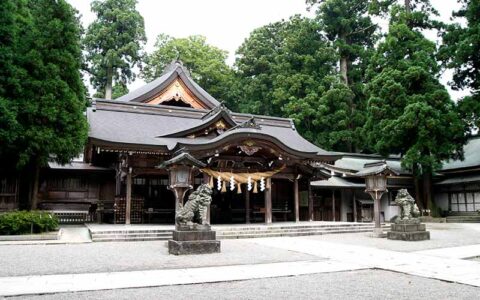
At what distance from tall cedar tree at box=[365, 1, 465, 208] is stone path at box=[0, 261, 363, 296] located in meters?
17.6

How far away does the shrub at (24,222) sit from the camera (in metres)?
11.7

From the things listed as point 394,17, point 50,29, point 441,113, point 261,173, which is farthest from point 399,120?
point 50,29

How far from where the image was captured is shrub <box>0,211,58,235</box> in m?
11.7

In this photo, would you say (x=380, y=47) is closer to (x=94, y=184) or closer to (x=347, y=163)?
(x=347, y=163)

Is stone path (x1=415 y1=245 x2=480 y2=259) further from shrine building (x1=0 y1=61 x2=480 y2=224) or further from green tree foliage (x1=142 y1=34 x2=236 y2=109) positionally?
green tree foliage (x1=142 y1=34 x2=236 y2=109)

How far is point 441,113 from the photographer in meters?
23.5

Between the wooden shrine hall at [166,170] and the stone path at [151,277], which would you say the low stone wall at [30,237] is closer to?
the wooden shrine hall at [166,170]

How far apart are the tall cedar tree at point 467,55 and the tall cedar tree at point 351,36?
347 inches

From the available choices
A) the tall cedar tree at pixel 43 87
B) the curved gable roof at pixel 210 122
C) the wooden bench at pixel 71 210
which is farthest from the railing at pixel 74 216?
the curved gable roof at pixel 210 122

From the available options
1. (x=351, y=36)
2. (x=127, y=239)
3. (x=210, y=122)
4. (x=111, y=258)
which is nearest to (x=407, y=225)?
(x=210, y=122)

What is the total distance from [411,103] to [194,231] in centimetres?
1879

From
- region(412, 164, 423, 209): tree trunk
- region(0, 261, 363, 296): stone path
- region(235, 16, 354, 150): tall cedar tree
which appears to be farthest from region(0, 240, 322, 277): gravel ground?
region(235, 16, 354, 150): tall cedar tree

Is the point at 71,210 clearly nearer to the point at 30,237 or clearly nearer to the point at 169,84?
the point at 30,237

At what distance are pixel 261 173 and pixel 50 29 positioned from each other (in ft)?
32.9
